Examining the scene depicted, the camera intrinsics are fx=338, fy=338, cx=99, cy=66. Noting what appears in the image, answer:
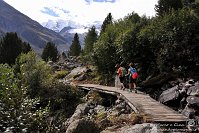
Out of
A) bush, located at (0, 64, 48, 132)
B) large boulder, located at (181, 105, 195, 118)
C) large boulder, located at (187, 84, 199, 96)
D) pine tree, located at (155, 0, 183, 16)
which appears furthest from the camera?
pine tree, located at (155, 0, 183, 16)

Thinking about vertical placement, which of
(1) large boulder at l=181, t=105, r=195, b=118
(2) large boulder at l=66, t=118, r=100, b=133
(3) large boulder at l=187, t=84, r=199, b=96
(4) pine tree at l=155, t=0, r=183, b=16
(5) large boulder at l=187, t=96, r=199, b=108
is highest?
(4) pine tree at l=155, t=0, r=183, b=16

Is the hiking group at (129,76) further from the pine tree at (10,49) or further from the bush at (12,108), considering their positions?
the pine tree at (10,49)

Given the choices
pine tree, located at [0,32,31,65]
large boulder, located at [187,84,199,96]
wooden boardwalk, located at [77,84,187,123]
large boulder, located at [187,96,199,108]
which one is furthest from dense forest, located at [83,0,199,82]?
pine tree, located at [0,32,31,65]

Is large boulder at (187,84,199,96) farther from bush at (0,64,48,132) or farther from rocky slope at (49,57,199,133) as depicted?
bush at (0,64,48,132)

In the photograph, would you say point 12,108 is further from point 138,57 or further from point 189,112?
point 138,57

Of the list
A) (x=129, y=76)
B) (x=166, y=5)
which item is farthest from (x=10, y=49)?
(x=129, y=76)

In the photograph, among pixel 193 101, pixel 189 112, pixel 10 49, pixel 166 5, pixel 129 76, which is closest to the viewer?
pixel 189 112

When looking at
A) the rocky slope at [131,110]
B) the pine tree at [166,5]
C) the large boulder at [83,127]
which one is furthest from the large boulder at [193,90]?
the pine tree at [166,5]

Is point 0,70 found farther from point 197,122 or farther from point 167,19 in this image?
point 167,19

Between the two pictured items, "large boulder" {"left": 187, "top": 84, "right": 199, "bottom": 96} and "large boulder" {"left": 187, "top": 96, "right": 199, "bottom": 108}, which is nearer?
"large boulder" {"left": 187, "top": 96, "right": 199, "bottom": 108}

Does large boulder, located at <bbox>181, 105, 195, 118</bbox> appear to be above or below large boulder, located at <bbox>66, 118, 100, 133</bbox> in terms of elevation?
above

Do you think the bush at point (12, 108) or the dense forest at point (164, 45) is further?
the dense forest at point (164, 45)

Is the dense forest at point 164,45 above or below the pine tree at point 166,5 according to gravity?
below

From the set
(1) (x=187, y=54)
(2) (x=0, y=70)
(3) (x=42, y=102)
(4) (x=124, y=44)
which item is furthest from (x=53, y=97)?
(2) (x=0, y=70)
